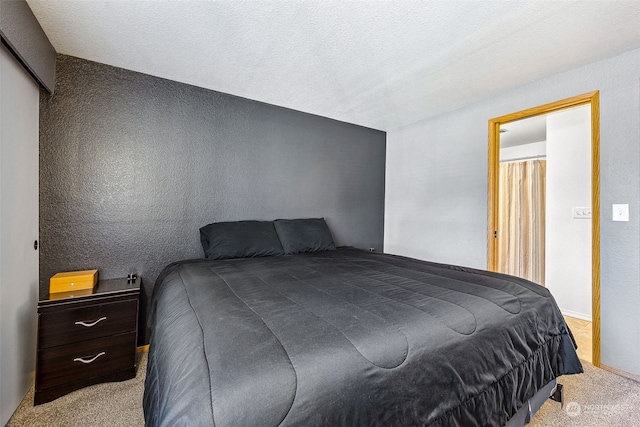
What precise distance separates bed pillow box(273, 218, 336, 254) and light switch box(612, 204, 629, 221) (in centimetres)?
236

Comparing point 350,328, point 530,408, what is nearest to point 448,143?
point 530,408

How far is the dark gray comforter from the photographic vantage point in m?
0.68

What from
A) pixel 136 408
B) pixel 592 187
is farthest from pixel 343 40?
pixel 136 408

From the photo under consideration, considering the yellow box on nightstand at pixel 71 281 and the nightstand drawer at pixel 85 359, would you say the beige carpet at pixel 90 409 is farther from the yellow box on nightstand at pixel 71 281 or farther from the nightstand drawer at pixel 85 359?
the yellow box on nightstand at pixel 71 281

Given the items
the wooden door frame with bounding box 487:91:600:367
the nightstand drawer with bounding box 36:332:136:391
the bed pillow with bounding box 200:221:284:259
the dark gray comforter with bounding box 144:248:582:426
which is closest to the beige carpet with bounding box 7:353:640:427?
the nightstand drawer with bounding box 36:332:136:391

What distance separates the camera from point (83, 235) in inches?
84.3

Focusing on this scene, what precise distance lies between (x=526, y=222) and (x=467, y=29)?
335 centimetres

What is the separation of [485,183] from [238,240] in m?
2.63

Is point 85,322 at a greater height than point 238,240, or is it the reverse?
point 238,240

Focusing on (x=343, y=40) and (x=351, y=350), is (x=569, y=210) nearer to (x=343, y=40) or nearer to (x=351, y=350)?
(x=343, y=40)

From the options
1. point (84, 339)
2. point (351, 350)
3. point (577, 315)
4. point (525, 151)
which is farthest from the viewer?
point (525, 151)

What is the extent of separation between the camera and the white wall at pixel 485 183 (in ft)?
6.61

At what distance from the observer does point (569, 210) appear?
3318 mm

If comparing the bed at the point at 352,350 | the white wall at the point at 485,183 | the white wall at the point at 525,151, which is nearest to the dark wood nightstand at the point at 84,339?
the bed at the point at 352,350
